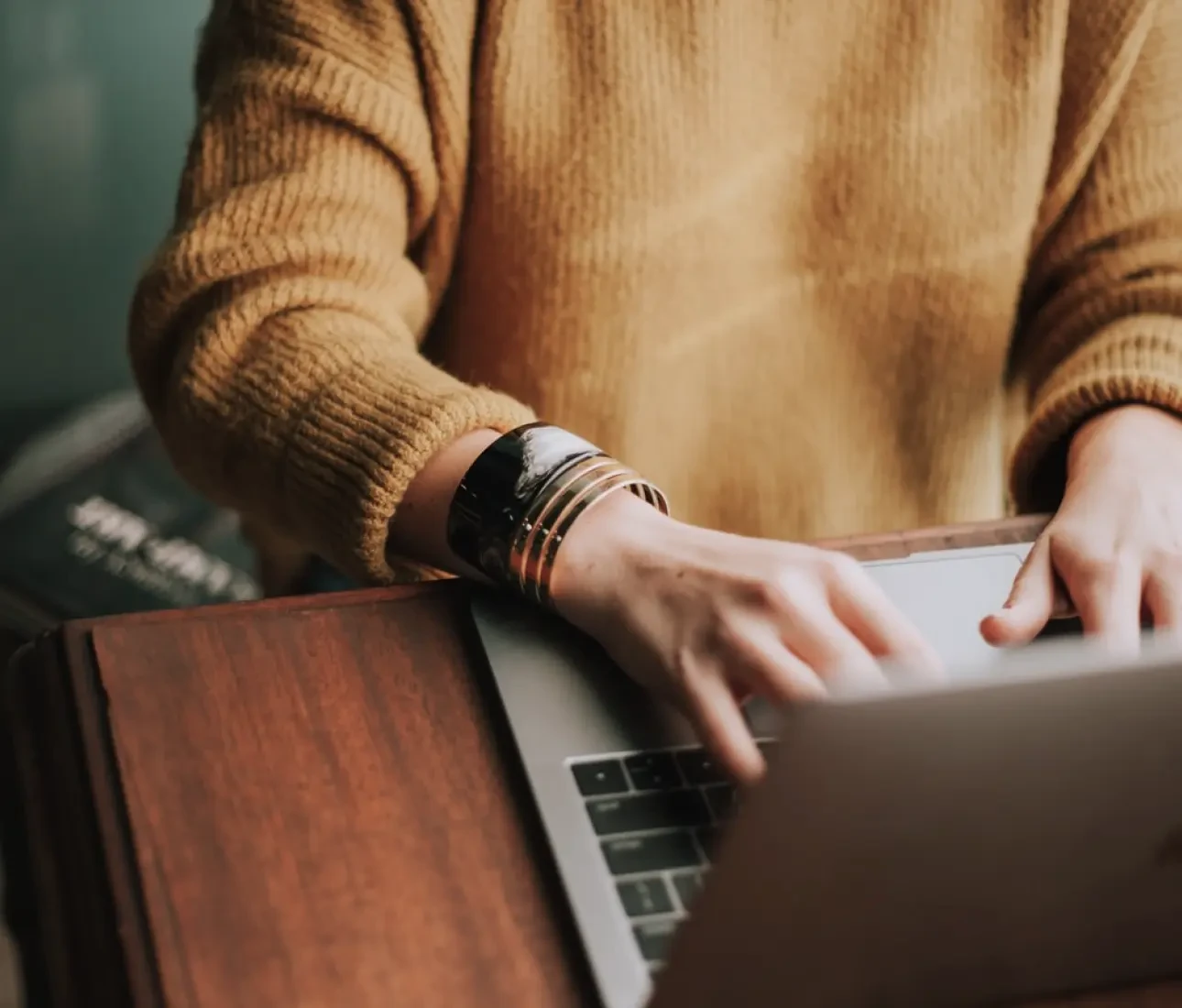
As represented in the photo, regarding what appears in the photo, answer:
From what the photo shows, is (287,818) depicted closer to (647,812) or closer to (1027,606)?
(647,812)

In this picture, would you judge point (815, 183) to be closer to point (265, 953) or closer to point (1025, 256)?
point (1025, 256)

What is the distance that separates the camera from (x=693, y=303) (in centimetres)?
82

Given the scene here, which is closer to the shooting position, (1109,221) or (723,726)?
(723,726)

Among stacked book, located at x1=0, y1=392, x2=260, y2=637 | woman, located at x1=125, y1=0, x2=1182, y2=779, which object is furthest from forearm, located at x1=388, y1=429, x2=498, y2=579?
stacked book, located at x1=0, y1=392, x2=260, y2=637

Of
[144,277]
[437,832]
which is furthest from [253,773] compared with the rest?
[144,277]

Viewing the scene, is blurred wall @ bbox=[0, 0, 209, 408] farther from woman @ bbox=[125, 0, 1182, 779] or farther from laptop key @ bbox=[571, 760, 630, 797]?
laptop key @ bbox=[571, 760, 630, 797]

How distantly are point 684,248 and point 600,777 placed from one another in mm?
418

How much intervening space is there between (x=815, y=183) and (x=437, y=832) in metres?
0.53

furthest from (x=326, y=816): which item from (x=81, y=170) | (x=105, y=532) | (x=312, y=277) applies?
(x=81, y=170)

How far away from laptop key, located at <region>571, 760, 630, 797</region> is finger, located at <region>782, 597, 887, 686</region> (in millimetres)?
83

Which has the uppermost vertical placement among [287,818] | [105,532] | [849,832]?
[849,832]

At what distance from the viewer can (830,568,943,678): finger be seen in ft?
1.63

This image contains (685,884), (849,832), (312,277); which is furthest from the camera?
(312,277)

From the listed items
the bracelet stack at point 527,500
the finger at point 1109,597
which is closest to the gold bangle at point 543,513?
the bracelet stack at point 527,500
